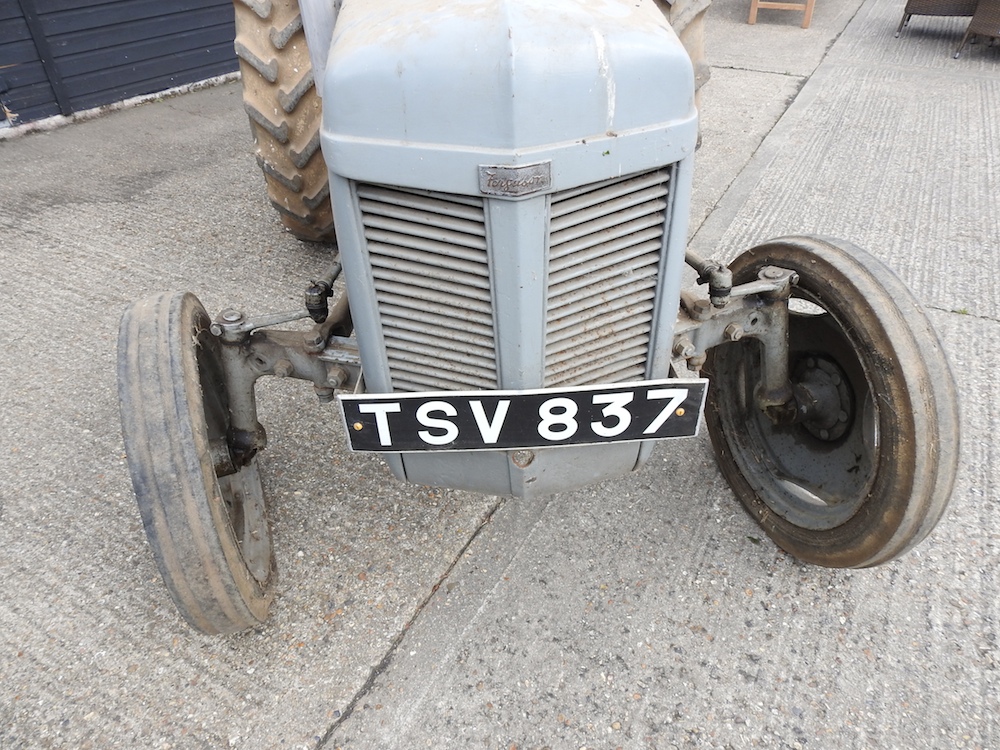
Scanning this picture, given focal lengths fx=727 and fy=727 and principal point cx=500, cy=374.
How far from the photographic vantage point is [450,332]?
60.1 inches

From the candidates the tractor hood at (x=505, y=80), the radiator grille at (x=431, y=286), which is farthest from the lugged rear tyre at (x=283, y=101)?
the tractor hood at (x=505, y=80)

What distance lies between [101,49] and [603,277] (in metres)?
5.81

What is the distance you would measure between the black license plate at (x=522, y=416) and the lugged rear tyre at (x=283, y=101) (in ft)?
5.30

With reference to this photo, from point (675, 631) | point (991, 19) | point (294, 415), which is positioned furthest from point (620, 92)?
point (991, 19)

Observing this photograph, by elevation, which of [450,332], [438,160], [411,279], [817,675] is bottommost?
[817,675]

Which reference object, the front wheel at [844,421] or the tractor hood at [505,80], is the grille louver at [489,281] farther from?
the front wheel at [844,421]

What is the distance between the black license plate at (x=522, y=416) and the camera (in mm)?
1532

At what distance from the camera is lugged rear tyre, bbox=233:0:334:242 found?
2.76 metres

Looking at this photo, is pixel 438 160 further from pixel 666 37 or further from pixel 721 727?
pixel 721 727

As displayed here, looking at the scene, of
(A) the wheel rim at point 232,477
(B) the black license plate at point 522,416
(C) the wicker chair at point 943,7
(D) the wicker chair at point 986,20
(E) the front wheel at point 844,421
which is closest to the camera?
(B) the black license plate at point 522,416

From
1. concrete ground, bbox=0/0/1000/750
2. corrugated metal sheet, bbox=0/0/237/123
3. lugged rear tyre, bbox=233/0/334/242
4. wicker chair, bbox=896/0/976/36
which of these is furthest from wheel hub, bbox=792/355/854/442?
wicker chair, bbox=896/0/976/36

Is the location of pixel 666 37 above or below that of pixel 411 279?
above

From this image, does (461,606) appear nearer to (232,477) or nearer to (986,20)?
(232,477)

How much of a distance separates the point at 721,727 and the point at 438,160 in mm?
1451
